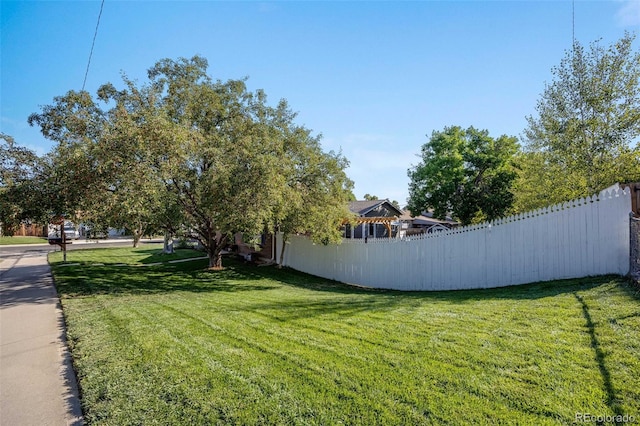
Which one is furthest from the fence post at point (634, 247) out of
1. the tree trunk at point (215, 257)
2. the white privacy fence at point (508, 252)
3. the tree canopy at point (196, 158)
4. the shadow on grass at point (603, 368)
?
the tree trunk at point (215, 257)

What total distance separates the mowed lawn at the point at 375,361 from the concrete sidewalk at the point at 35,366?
0.19 meters

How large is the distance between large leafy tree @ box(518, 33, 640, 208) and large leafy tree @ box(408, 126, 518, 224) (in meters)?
9.26

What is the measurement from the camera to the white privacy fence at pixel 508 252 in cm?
655

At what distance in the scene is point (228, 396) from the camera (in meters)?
3.27

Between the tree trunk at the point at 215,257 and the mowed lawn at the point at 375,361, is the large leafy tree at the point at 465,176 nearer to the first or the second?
the tree trunk at the point at 215,257

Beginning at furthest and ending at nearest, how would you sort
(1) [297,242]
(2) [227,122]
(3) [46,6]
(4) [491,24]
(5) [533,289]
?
(1) [297,242] → (2) [227,122] → (4) [491,24] → (3) [46,6] → (5) [533,289]

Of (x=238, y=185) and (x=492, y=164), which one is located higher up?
(x=492, y=164)

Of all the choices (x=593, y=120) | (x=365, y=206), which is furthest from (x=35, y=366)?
(x=365, y=206)

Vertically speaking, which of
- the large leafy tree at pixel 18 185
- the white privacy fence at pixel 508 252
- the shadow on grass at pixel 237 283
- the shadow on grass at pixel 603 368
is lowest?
the shadow on grass at pixel 237 283

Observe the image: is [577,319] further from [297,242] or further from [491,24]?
[297,242]

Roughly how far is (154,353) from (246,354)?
1217mm

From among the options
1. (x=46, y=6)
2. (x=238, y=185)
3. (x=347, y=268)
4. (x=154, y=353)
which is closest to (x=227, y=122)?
(x=238, y=185)

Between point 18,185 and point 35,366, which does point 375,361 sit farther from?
point 18,185

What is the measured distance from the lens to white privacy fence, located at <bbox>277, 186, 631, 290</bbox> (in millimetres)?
6551
